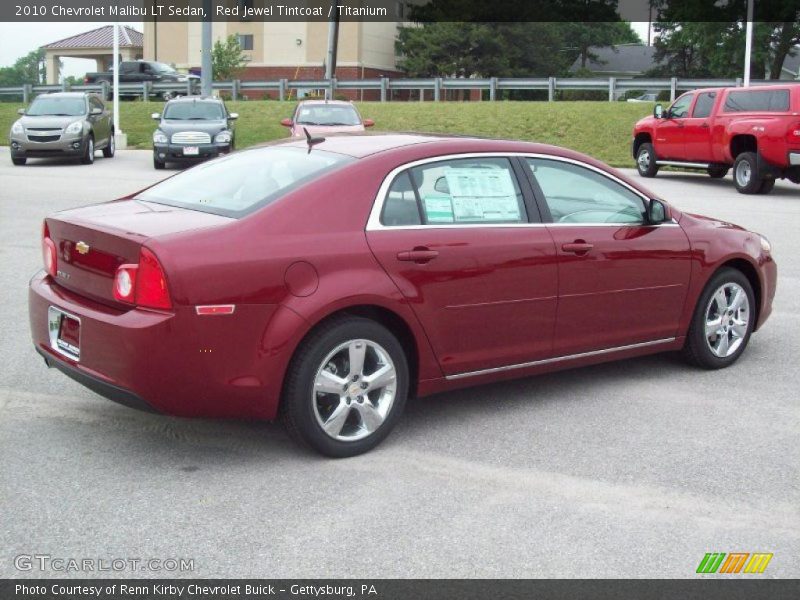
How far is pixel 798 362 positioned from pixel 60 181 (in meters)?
16.1

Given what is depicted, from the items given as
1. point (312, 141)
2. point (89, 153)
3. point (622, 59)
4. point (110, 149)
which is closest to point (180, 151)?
point (89, 153)

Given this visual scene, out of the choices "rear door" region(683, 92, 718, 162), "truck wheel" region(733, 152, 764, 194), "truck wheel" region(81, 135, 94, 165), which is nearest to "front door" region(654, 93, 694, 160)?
"rear door" region(683, 92, 718, 162)

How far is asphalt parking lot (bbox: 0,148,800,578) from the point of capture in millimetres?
4090

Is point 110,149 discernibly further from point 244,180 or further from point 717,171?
point 244,180

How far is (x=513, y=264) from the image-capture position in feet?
18.8

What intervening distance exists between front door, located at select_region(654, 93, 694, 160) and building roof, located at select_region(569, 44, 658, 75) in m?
65.4

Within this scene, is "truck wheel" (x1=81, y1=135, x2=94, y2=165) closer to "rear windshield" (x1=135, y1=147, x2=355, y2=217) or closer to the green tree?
"rear windshield" (x1=135, y1=147, x2=355, y2=217)

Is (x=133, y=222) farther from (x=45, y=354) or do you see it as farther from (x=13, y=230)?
(x=13, y=230)

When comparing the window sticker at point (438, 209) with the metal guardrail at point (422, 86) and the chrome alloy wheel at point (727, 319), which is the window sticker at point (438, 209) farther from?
the metal guardrail at point (422, 86)

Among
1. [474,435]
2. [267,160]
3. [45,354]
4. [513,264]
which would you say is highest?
[267,160]

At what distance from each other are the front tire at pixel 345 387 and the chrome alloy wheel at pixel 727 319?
2513 millimetres

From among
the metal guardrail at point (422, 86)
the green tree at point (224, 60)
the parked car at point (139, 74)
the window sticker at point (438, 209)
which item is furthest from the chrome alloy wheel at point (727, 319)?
the green tree at point (224, 60)

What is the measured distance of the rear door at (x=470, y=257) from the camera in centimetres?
538

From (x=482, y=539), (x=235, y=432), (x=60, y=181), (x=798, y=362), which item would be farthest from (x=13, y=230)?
(x=482, y=539)
